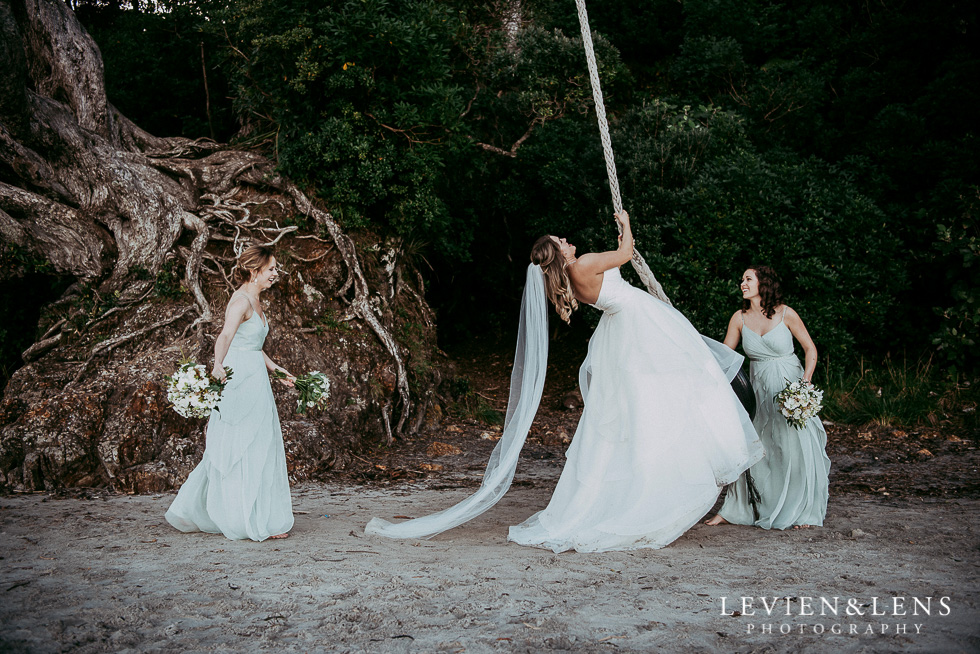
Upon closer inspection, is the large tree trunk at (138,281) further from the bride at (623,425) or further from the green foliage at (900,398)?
the green foliage at (900,398)

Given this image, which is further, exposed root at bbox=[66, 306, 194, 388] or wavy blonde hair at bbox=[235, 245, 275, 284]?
exposed root at bbox=[66, 306, 194, 388]

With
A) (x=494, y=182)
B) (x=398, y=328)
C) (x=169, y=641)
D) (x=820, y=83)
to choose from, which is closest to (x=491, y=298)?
(x=494, y=182)

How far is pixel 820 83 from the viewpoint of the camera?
12555 mm

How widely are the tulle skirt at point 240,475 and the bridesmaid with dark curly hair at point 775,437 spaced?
354cm

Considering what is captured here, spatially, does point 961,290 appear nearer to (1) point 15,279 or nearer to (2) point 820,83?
(2) point 820,83

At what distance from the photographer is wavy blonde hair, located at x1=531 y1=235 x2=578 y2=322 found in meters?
5.64

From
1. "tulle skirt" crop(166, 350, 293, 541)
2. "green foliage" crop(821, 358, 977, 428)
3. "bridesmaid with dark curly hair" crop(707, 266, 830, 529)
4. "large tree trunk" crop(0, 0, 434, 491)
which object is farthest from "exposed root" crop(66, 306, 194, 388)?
"green foliage" crop(821, 358, 977, 428)

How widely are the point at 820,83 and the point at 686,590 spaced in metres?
11.0

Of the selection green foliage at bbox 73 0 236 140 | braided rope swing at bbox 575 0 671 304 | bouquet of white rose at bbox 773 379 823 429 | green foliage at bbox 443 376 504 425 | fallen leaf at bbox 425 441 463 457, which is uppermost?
green foliage at bbox 73 0 236 140

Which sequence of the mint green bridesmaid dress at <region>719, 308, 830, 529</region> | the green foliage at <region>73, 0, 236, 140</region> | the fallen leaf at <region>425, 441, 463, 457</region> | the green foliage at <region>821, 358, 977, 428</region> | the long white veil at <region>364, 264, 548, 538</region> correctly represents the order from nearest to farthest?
1. the long white veil at <region>364, 264, 548, 538</region>
2. the mint green bridesmaid dress at <region>719, 308, 830, 529</region>
3. the fallen leaf at <region>425, 441, 463, 457</region>
4. the green foliage at <region>821, 358, 977, 428</region>
5. the green foliage at <region>73, 0, 236, 140</region>

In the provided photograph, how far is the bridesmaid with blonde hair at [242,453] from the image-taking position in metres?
5.54

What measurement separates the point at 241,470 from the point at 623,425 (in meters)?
2.92

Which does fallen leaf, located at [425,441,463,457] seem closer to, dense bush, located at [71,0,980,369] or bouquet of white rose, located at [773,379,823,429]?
dense bush, located at [71,0,980,369]

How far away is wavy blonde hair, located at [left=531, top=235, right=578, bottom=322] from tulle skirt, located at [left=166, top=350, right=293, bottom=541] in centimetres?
234
